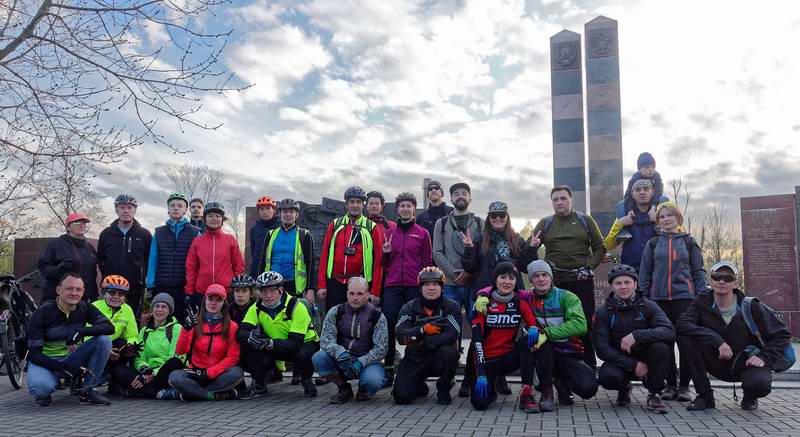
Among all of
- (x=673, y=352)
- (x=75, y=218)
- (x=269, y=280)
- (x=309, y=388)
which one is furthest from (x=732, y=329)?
(x=75, y=218)

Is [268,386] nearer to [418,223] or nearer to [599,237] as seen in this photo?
[418,223]

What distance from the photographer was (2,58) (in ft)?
23.1

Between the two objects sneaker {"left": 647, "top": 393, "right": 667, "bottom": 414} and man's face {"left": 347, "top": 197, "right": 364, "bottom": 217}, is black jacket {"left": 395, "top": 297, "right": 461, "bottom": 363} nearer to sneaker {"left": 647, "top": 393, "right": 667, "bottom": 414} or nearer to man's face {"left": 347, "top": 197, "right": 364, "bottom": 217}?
man's face {"left": 347, "top": 197, "right": 364, "bottom": 217}

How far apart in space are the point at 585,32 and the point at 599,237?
1407 cm

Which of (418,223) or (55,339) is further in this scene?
(418,223)

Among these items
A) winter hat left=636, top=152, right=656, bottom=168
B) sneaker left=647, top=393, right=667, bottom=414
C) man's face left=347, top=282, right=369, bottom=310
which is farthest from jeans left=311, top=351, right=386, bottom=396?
winter hat left=636, top=152, right=656, bottom=168

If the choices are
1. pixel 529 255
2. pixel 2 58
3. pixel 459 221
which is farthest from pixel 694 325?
pixel 2 58

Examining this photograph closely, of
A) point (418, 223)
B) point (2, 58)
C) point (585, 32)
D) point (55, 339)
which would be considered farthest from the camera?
point (585, 32)

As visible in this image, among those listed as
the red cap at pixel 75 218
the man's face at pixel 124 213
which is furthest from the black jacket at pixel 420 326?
the red cap at pixel 75 218

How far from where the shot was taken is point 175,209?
7.72m

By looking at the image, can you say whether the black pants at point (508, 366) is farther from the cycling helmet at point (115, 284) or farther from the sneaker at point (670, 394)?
the cycling helmet at point (115, 284)

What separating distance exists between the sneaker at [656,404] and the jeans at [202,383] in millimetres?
3959

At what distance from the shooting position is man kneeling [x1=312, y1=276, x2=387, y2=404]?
20.4ft

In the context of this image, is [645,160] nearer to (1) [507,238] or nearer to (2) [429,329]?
(1) [507,238]
